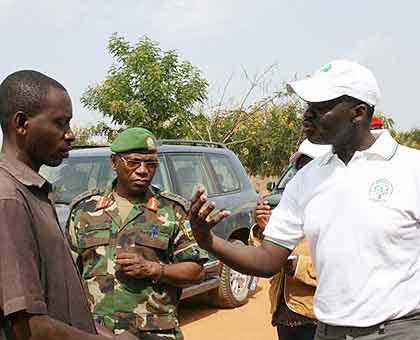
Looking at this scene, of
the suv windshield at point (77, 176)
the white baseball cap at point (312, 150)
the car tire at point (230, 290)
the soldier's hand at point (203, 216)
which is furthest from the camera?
the car tire at point (230, 290)

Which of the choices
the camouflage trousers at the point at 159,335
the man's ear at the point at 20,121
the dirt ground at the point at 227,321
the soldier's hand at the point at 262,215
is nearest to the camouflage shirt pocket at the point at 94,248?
the camouflage trousers at the point at 159,335

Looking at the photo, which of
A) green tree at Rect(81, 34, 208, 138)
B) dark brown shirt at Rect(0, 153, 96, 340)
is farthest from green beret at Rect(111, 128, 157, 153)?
green tree at Rect(81, 34, 208, 138)

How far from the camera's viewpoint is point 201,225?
8.04 ft

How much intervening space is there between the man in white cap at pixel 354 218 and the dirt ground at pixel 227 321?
3814mm

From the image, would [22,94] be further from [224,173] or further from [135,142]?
[224,173]

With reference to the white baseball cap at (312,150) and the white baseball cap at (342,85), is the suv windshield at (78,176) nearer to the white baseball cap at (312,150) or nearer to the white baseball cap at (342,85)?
the white baseball cap at (312,150)

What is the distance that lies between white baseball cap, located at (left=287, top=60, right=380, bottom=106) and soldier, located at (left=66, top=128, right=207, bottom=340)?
1005 millimetres

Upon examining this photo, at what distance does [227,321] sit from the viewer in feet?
22.6

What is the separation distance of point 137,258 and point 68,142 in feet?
3.32

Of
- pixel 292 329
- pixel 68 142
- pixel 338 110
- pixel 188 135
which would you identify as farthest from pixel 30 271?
pixel 188 135

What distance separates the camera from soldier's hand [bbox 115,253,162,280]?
290 centimetres

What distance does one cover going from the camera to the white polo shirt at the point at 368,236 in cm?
237

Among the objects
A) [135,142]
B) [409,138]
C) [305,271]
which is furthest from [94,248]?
[409,138]

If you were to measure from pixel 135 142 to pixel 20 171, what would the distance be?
4.81 feet
